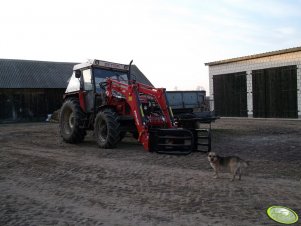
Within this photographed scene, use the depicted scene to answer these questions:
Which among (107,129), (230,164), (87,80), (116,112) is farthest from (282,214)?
(87,80)

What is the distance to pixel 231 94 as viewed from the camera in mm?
25547

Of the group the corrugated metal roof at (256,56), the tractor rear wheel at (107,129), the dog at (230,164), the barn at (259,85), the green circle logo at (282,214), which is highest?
the corrugated metal roof at (256,56)

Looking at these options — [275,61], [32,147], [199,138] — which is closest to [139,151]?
[199,138]

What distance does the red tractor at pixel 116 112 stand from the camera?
9.46m

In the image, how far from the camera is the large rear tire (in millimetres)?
12211

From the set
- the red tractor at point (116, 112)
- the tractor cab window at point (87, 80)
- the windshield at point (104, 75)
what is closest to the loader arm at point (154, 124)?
the red tractor at point (116, 112)

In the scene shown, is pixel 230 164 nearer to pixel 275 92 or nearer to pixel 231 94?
pixel 275 92

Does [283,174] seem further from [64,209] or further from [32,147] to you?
[32,147]

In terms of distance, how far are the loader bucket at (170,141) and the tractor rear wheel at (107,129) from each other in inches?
50.3

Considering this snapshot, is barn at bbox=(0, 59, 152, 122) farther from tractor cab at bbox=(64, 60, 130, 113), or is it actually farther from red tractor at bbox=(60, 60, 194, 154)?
tractor cab at bbox=(64, 60, 130, 113)

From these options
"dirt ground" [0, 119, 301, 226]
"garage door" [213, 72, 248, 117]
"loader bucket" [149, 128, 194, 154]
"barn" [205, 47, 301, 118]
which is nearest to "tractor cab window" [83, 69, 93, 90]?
"dirt ground" [0, 119, 301, 226]

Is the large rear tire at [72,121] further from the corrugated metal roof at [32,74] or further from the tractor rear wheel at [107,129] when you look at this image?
the corrugated metal roof at [32,74]

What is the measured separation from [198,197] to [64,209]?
1.95m

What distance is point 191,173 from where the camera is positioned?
289 inches
